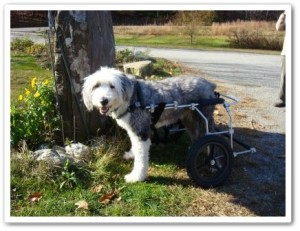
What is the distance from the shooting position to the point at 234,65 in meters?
8.18

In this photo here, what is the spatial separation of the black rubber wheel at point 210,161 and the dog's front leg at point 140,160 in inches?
21.1

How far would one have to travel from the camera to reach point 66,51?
5156 mm

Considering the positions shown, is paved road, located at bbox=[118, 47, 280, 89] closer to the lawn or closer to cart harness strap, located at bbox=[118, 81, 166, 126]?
the lawn

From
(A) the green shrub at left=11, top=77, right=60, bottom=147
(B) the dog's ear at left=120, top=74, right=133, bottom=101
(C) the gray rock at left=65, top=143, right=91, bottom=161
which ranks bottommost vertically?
(C) the gray rock at left=65, top=143, right=91, bottom=161

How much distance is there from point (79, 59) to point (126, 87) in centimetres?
99

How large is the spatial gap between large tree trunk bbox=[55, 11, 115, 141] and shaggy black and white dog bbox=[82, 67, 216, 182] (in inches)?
23.6

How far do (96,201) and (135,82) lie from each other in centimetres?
138

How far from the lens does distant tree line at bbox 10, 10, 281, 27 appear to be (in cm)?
453

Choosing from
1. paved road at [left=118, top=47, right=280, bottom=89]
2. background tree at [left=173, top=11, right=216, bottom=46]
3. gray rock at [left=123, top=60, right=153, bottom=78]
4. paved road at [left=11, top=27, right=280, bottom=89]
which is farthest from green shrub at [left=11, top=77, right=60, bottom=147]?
gray rock at [left=123, top=60, right=153, bottom=78]

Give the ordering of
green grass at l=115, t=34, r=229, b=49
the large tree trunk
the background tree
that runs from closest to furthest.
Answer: the background tree → the large tree trunk → green grass at l=115, t=34, r=229, b=49

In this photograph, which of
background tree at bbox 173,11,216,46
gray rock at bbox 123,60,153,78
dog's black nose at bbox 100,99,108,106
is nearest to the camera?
dog's black nose at bbox 100,99,108,106
